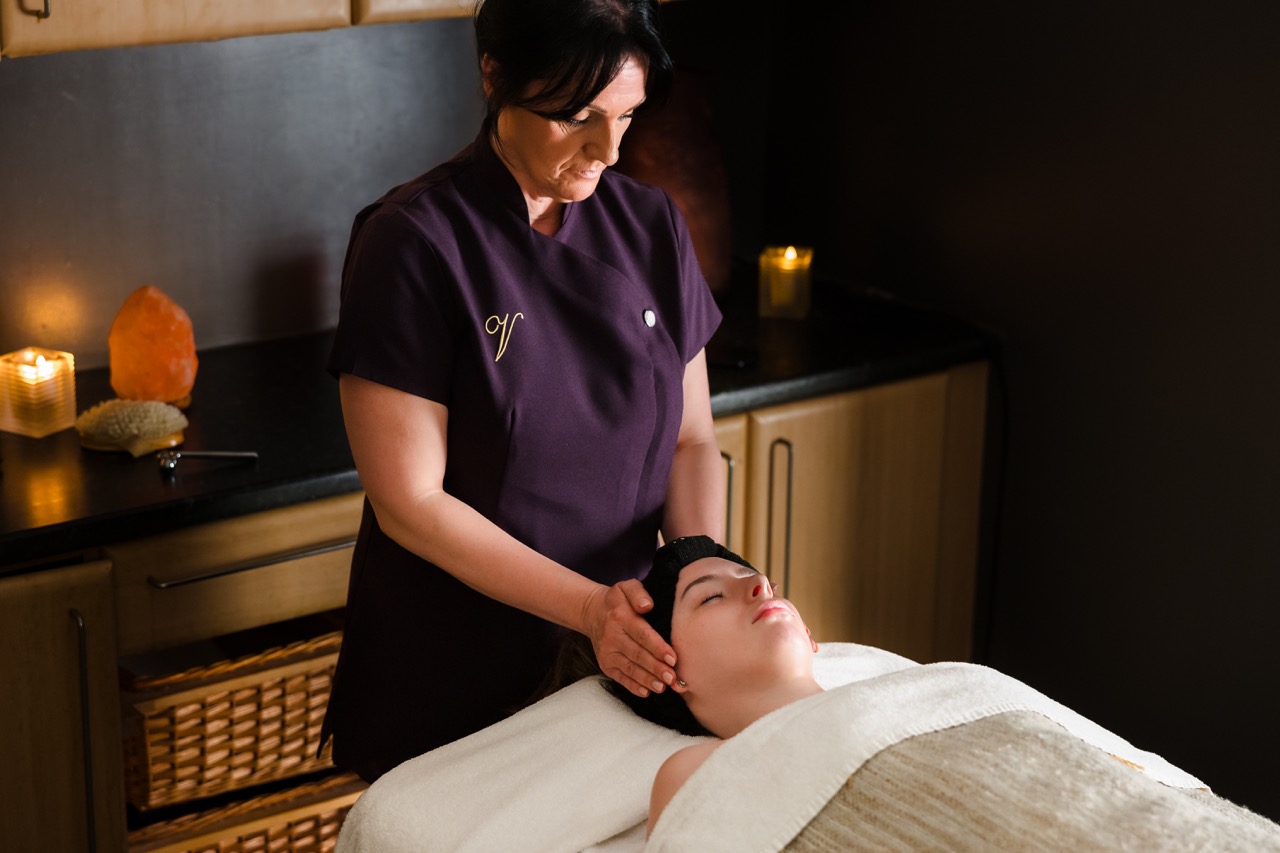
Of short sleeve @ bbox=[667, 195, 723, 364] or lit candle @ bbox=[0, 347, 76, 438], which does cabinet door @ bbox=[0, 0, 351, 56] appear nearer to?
lit candle @ bbox=[0, 347, 76, 438]

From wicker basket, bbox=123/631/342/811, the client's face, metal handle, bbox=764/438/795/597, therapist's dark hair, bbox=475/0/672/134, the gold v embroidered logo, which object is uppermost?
therapist's dark hair, bbox=475/0/672/134

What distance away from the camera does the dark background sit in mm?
2166

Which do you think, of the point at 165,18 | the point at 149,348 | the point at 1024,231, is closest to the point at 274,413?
the point at 149,348

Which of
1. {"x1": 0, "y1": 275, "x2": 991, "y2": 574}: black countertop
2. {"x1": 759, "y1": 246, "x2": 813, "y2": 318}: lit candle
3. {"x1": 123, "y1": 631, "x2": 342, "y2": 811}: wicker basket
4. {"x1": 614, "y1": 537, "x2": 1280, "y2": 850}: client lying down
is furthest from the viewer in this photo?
{"x1": 759, "y1": 246, "x2": 813, "y2": 318}: lit candle

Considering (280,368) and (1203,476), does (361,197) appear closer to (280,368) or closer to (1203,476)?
(280,368)

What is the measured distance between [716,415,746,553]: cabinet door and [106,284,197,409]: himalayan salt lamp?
810 mm

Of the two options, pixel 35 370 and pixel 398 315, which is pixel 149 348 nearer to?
pixel 35 370

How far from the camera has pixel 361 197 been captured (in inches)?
98.6

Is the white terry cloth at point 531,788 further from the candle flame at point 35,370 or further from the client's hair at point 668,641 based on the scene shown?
the candle flame at point 35,370

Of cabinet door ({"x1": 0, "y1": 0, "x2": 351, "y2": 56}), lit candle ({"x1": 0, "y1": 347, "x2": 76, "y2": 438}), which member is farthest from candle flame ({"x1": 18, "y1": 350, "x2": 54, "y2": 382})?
cabinet door ({"x1": 0, "y1": 0, "x2": 351, "y2": 56})

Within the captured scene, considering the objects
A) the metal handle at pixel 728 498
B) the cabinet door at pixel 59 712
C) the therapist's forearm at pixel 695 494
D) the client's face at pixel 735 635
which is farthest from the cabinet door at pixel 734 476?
the cabinet door at pixel 59 712

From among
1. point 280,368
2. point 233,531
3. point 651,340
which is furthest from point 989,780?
point 280,368

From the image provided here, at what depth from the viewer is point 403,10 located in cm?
203

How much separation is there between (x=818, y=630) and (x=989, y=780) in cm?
124
